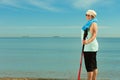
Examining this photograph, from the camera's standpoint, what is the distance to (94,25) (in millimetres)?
10375

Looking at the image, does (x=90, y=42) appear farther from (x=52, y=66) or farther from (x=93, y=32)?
(x=52, y=66)

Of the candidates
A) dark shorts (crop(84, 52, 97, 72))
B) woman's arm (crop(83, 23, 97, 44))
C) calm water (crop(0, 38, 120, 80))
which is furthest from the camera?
calm water (crop(0, 38, 120, 80))

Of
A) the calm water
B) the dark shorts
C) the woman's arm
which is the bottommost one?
the calm water

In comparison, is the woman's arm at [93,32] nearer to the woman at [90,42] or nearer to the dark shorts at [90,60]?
the woman at [90,42]

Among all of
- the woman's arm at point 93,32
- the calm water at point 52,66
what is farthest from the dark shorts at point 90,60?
the calm water at point 52,66

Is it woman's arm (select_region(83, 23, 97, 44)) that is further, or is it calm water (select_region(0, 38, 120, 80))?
calm water (select_region(0, 38, 120, 80))

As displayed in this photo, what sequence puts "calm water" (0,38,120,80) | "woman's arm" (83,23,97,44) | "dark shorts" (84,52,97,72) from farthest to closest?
1. "calm water" (0,38,120,80)
2. "dark shorts" (84,52,97,72)
3. "woman's arm" (83,23,97,44)

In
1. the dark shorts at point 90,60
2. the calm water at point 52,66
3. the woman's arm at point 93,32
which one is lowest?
the calm water at point 52,66

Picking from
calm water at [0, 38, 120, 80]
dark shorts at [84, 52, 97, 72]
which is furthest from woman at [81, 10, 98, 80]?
calm water at [0, 38, 120, 80]

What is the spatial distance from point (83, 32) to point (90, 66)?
3.18ft

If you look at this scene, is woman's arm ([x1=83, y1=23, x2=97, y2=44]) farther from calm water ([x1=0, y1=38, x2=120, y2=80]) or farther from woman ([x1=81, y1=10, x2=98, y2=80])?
calm water ([x1=0, y1=38, x2=120, y2=80])

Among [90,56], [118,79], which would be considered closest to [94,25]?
[90,56]

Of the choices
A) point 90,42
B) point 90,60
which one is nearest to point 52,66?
point 90,60

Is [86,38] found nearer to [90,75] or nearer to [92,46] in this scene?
[92,46]
